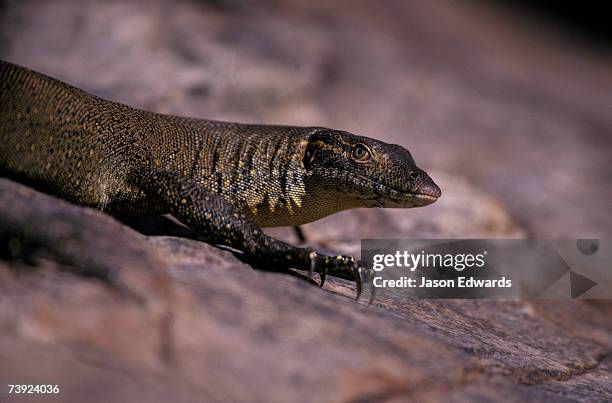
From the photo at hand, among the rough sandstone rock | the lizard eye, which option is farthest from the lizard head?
the rough sandstone rock

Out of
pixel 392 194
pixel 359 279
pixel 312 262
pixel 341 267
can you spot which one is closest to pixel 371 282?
pixel 359 279

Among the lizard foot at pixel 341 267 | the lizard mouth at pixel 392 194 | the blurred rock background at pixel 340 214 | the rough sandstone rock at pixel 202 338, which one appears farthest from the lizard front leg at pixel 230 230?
the lizard mouth at pixel 392 194

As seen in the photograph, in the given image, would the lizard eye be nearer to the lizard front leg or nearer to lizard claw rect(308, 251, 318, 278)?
the lizard front leg

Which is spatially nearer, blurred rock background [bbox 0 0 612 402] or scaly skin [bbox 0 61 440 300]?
blurred rock background [bbox 0 0 612 402]

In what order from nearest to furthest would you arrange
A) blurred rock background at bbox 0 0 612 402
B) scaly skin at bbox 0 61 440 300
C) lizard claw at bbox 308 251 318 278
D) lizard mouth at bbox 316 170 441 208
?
blurred rock background at bbox 0 0 612 402
lizard claw at bbox 308 251 318 278
scaly skin at bbox 0 61 440 300
lizard mouth at bbox 316 170 441 208

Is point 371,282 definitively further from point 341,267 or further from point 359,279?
point 341,267

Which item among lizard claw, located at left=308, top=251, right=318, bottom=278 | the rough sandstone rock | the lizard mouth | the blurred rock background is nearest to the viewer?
the rough sandstone rock
